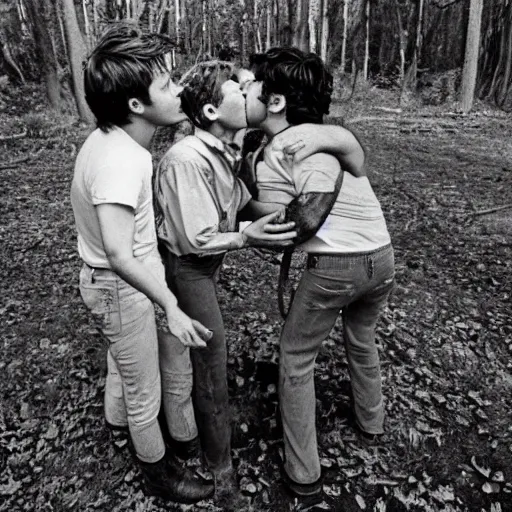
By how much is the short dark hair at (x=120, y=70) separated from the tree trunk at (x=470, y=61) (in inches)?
517

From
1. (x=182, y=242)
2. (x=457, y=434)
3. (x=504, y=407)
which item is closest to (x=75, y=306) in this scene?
(x=182, y=242)

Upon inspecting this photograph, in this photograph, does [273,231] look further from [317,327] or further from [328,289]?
[317,327]

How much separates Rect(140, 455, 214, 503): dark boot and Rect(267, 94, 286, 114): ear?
6.15 feet

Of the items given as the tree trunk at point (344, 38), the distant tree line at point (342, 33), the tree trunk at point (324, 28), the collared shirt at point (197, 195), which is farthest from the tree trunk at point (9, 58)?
the collared shirt at point (197, 195)

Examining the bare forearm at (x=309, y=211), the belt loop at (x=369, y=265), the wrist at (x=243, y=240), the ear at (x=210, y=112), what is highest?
the ear at (x=210, y=112)

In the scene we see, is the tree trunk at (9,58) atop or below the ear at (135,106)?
below

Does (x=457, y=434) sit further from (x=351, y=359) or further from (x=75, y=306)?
(x=75, y=306)

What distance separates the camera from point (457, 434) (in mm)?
3168

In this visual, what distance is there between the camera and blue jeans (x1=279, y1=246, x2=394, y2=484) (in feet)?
7.80

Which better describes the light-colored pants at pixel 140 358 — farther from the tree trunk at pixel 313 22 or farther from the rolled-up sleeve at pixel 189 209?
the tree trunk at pixel 313 22

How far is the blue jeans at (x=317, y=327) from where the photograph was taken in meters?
2.38

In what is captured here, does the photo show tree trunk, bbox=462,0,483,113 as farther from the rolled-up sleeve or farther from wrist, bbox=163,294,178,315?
wrist, bbox=163,294,178,315

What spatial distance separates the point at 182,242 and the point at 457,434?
86.6 inches

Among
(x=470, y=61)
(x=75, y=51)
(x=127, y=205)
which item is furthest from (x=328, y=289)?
(x=470, y=61)
